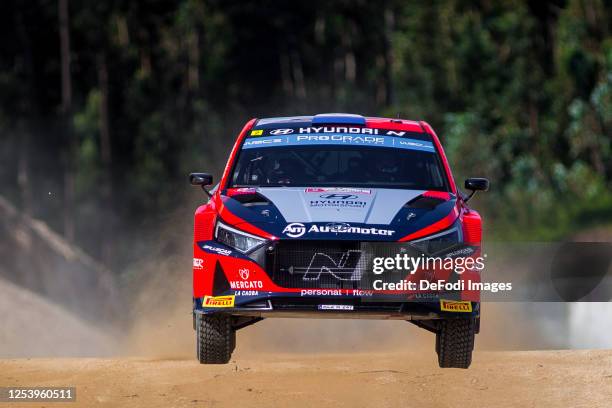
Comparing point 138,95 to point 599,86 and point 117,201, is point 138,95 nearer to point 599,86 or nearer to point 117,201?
point 117,201

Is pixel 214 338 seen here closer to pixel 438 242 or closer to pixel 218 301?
pixel 218 301

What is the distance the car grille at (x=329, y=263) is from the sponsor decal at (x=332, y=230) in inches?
2.6

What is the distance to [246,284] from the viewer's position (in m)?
8.92

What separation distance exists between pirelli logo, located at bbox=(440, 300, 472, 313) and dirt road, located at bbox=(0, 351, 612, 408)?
2.12ft

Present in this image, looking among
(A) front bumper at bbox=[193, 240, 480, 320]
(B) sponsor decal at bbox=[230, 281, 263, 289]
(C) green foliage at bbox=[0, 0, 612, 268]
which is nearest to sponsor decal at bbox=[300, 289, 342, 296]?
(A) front bumper at bbox=[193, 240, 480, 320]

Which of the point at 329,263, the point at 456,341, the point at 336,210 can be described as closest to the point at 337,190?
the point at 336,210

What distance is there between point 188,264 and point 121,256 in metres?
33.5

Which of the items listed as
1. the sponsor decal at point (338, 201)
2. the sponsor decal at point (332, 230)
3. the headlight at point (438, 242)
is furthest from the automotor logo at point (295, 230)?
the headlight at point (438, 242)

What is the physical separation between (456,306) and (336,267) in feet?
2.90

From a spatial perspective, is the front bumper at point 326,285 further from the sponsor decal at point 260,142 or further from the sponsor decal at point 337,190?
the sponsor decal at point 260,142

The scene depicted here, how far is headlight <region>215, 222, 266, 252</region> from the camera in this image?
8938mm

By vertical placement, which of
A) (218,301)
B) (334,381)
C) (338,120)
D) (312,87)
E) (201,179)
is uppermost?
(338,120)

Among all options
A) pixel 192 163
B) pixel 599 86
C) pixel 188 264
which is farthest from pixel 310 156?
pixel 192 163

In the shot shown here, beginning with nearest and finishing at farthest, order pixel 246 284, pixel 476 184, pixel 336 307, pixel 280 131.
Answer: pixel 336 307 < pixel 246 284 < pixel 476 184 < pixel 280 131
